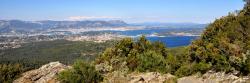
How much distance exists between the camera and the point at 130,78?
2208 centimetres

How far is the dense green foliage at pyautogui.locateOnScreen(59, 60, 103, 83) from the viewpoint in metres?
23.1

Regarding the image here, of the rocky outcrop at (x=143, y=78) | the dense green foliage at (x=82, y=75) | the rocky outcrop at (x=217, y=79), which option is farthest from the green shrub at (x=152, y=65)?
the rocky outcrop at (x=217, y=79)

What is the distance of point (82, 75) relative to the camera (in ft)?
77.3

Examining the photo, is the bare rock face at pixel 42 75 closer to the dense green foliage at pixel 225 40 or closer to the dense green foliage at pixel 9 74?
the dense green foliage at pixel 9 74

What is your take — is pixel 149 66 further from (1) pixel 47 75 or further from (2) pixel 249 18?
(2) pixel 249 18

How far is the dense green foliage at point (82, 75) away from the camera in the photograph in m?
23.1

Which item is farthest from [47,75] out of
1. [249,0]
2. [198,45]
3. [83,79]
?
[249,0]

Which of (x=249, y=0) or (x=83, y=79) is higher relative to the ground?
(x=249, y=0)

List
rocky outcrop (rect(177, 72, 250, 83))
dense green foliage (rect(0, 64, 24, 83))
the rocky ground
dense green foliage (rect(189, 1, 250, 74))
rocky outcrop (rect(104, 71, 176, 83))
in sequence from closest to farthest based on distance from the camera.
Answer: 1. rocky outcrop (rect(177, 72, 250, 83))
2. the rocky ground
3. rocky outcrop (rect(104, 71, 176, 83))
4. dense green foliage (rect(189, 1, 250, 74))
5. dense green foliage (rect(0, 64, 24, 83))

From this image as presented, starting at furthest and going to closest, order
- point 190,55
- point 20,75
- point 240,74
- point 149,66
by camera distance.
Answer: point 190,55 → point 20,75 → point 149,66 → point 240,74

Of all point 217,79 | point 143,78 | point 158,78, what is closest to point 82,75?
point 143,78

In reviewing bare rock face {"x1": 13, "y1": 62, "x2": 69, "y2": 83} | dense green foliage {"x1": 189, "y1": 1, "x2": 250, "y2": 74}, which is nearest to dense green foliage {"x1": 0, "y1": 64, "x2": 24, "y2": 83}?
bare rock face {"x1": 13, "y1": 62, "x2": 69, "y2": 83}

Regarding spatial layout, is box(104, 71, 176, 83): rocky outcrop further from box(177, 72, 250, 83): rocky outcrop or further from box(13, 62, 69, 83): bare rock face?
box(13, 62, 69, 83): bare rock face

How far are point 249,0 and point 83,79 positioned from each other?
30.8 meters
